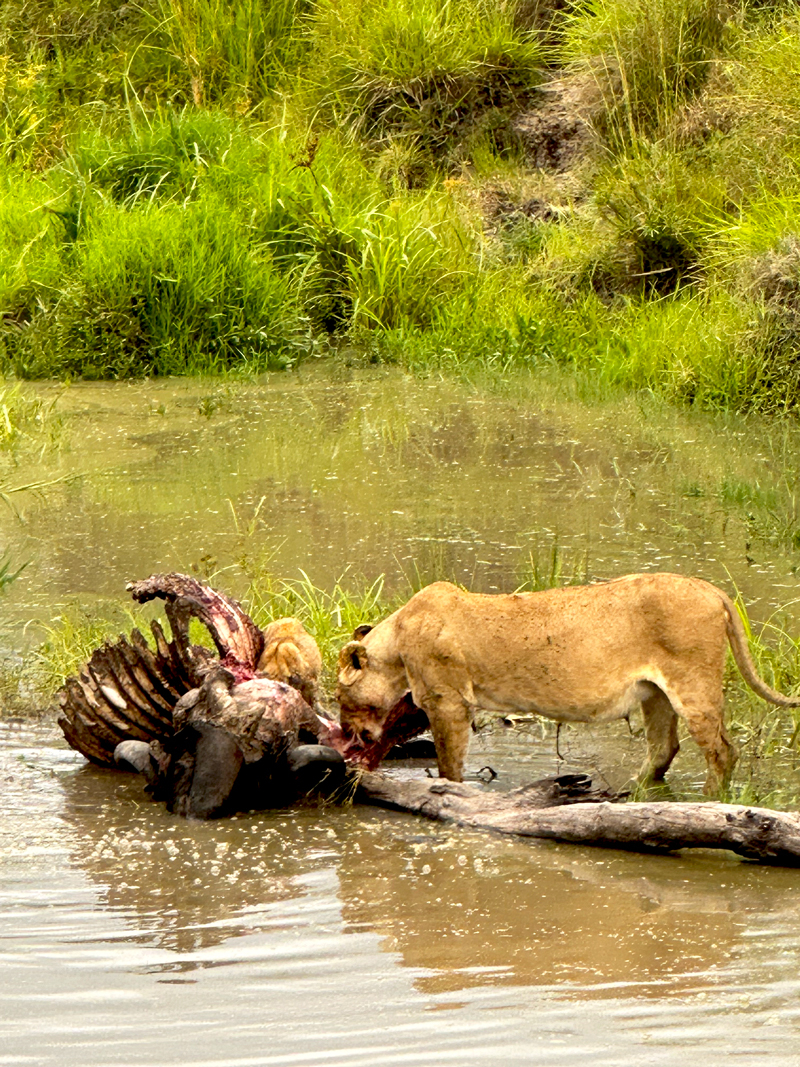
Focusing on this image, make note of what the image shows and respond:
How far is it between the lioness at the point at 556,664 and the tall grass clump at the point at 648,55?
9872 millimetres

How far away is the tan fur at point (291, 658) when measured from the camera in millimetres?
5578

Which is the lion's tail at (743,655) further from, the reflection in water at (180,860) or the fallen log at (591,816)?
the reflection in water at (180,860)

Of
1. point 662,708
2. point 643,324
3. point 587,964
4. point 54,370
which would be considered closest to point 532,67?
point 643,324

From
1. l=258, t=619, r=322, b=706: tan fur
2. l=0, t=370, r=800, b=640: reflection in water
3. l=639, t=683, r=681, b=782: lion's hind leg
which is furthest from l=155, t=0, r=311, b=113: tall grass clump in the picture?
l=639, t=683, r=681, b=782: lion's hind leg

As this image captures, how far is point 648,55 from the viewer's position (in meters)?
14.7

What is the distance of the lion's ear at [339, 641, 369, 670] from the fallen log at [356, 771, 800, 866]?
0.43 m

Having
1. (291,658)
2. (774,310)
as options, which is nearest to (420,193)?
(774,310)

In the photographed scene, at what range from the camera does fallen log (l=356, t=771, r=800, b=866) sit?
444cm

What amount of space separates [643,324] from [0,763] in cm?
751

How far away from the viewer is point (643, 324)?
476 inches

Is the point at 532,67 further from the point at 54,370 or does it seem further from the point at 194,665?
the point at 194,665

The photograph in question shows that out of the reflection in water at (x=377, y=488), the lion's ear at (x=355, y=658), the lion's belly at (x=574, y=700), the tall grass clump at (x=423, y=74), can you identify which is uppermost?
the tall grass clump at (x=423, y=74)

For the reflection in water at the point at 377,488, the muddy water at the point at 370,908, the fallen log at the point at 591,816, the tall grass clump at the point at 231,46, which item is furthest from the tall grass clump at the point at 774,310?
the tall grass clump at the point at 231,46

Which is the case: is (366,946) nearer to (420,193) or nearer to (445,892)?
(445,892)
